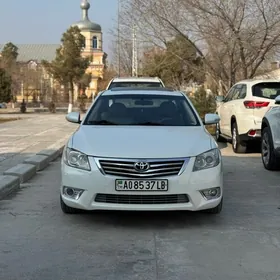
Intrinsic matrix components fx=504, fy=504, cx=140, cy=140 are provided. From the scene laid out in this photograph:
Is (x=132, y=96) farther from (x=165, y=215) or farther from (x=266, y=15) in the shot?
(x=266, y=15)

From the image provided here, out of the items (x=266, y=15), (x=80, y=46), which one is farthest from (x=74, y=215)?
(x=80, y=46)

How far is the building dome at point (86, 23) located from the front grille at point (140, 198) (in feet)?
278

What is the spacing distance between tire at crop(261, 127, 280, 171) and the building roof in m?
87.3

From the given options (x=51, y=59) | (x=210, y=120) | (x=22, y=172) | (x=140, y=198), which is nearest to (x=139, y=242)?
(x=140, y=198)

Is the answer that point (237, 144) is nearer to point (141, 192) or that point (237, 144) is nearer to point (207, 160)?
point (207, 160)

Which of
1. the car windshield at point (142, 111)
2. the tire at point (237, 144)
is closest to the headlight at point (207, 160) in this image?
the car windshield at point (142, 111)

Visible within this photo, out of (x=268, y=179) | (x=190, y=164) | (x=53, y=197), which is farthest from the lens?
(x=268, y=179)

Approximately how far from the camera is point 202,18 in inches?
664

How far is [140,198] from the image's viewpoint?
17.6 feet

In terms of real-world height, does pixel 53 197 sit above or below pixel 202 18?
below

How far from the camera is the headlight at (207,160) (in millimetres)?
5484

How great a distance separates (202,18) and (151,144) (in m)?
12.2

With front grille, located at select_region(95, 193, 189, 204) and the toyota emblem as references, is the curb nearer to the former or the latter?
front grille, located at select_region(95, 193, 189, 204)

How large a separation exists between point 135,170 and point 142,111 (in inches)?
71.2
